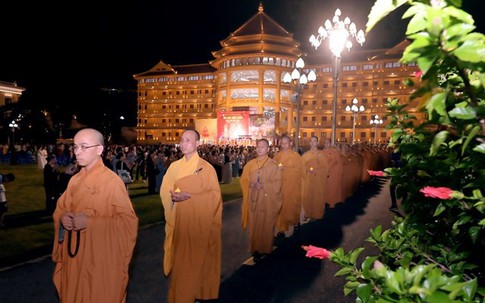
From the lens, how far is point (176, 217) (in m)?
4.59

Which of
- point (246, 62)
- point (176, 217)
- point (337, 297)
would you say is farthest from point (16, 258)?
point (246, 62)

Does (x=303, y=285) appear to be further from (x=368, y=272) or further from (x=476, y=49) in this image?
(x=476, y=49)

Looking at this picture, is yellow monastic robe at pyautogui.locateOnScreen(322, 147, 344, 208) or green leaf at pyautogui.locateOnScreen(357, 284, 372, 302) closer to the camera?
green leaf at pyautogui.locateOnScreen(357, 284, 372, 302)

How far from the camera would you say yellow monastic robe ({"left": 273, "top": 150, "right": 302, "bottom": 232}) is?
8617 mm

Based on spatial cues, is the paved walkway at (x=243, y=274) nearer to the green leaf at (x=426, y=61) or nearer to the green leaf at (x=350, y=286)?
the green leaf at (x=350, y=286)

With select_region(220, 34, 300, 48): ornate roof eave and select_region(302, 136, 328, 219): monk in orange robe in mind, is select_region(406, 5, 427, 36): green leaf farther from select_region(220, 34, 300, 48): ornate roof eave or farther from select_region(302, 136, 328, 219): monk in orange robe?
select_region(220, 34, 300, 48): ornate roof eave

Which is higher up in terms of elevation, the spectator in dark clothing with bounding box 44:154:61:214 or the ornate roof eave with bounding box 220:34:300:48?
the ornate roof eave with bounding box 220:34:300:48

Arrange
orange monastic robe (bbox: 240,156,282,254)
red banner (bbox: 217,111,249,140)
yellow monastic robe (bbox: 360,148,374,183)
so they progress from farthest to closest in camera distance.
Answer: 1. red banner (bbox: 217,111,249,140)
2. yellow monastic robe (bbox: 360,148,374,183)
3. orange monastic robe (bbox: 240,156,282,254)

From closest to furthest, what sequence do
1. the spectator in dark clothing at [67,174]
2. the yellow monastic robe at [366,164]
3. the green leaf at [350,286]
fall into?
1. the green leaf at [350,286]
2. the spectator in dark clothing at [67,174]
3. the yellow monastic robe at [366,164]

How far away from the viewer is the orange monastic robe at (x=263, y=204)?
6691 millimetres

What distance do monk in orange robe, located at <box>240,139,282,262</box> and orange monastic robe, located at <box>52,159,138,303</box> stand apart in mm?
3452

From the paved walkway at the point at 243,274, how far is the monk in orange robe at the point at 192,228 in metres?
0.51

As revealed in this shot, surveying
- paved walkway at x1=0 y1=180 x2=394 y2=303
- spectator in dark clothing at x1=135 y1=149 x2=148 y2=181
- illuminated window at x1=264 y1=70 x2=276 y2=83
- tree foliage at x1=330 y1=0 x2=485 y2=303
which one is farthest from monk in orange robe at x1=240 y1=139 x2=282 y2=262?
illuminated window at x1=264 y1=70 x2=276 y2=83

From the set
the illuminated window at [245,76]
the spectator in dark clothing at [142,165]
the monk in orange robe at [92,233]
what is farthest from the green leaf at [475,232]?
the illuminated window at [245,76]
